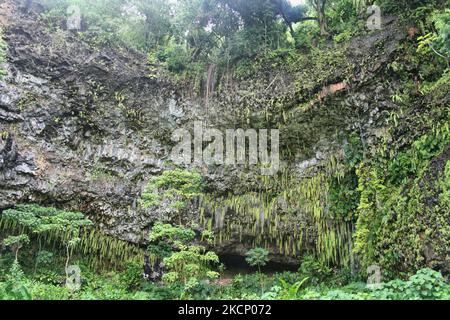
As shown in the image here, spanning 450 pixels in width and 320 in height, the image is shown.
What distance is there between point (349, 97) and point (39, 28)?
10104 millimetres

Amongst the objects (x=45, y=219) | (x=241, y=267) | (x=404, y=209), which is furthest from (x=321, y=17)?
(x=45, y=219)

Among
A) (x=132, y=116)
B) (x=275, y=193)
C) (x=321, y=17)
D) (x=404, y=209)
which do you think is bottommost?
(x=404, y=209)

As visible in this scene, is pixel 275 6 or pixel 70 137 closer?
pixel 70 137

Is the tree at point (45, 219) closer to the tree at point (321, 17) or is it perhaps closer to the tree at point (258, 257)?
the tree at point (258, 257)

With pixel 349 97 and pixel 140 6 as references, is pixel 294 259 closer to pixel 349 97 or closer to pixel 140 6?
pixel 349 97

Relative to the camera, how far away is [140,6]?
559 inches

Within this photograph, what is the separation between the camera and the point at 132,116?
39.4 feet

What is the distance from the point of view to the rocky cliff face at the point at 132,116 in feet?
34.5

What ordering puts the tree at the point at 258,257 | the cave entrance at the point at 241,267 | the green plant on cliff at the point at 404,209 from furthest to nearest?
1. the cave entrance at the point at 241,267
2. the tree at the point at 258,257
3. the green plant on cliff at the point at 404,209

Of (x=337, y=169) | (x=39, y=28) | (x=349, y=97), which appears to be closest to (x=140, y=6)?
(x=39, y=28)

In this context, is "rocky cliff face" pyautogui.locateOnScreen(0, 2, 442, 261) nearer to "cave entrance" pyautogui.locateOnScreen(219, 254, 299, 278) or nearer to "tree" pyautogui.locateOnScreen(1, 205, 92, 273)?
"cave entrance" pyautogui.locateOnScreen(219, 254, 299, 278)

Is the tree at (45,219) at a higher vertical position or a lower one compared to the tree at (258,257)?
higher

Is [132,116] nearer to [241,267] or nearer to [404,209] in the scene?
[241,267]

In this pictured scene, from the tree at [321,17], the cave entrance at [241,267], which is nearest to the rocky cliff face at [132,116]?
the cave entrance at [241,267]
